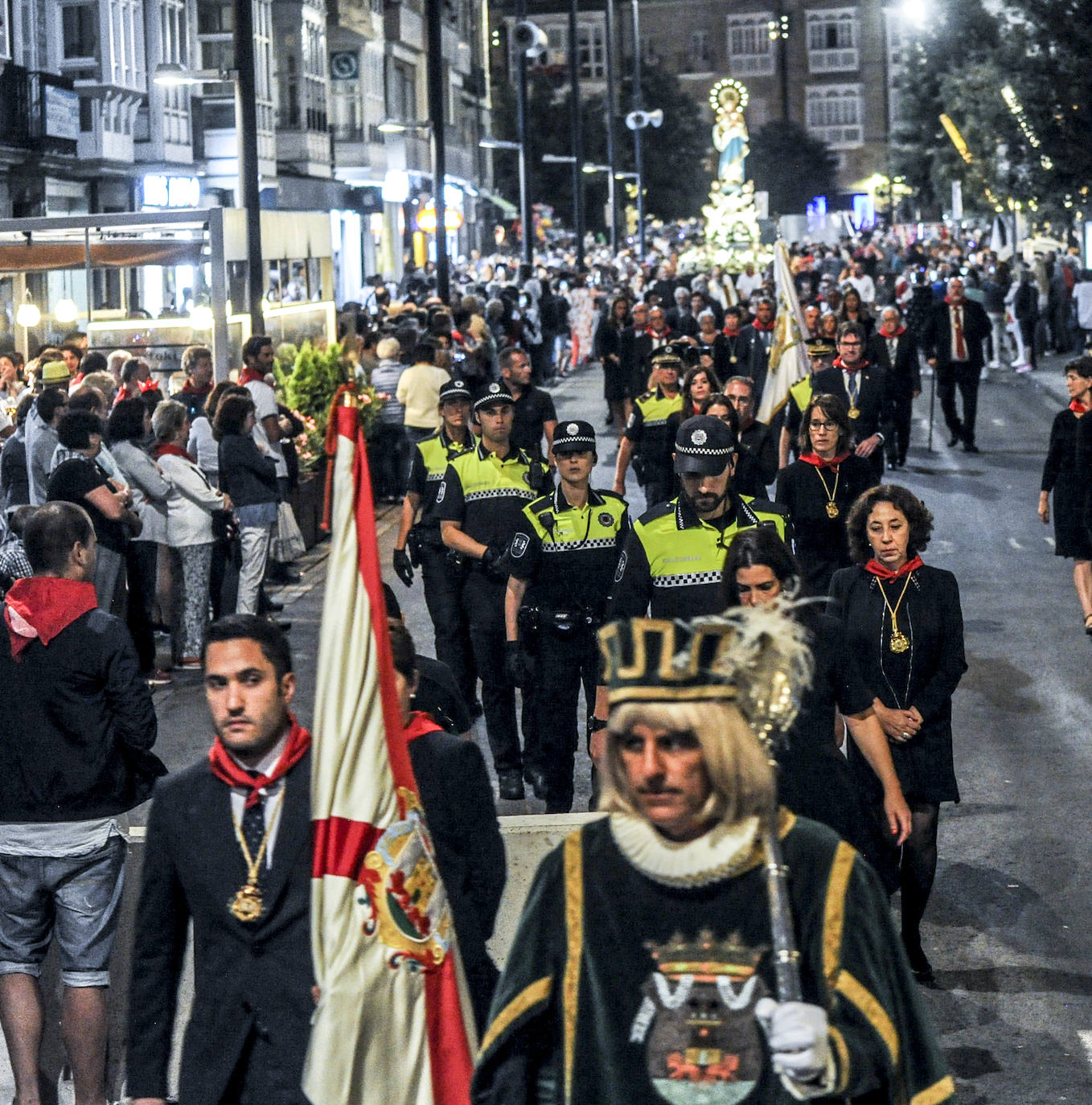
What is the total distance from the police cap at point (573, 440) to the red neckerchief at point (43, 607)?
3283mm

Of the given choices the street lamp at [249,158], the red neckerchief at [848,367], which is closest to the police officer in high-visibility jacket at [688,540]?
the red neckerchief at [848,367]

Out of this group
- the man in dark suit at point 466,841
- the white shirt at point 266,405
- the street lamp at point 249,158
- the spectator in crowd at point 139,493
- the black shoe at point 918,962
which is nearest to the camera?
the man in dark suit at point 466,841

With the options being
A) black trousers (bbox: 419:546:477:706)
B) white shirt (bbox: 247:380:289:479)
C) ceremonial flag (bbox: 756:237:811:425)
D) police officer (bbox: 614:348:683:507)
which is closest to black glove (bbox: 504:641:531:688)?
black trousers (bbox: 419:546:477:706)

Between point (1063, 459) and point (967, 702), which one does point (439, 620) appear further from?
point (1063, 459)

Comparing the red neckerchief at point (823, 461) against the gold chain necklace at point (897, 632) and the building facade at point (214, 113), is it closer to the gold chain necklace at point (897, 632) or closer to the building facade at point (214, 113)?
the gold chain necklace at point (897, 632)

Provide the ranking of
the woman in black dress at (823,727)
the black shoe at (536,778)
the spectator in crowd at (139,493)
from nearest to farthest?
1. the woman in black dress at (823,727)
2. the black shoe at (536,778)
3. the spectator in crowd at (139,493)

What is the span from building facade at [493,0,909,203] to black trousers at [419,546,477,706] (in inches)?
4640

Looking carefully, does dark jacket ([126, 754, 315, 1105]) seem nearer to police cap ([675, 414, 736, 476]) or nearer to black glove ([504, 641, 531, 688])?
police cap ([675, 414, 736, 476])

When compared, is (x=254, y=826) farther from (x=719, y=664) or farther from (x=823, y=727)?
(x=823, y=727)

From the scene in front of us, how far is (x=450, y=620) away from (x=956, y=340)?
534 inches

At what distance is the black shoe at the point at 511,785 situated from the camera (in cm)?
993

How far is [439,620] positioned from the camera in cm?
1075

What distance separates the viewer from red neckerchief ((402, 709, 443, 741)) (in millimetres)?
4805

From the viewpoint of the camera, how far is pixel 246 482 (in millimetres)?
13367
